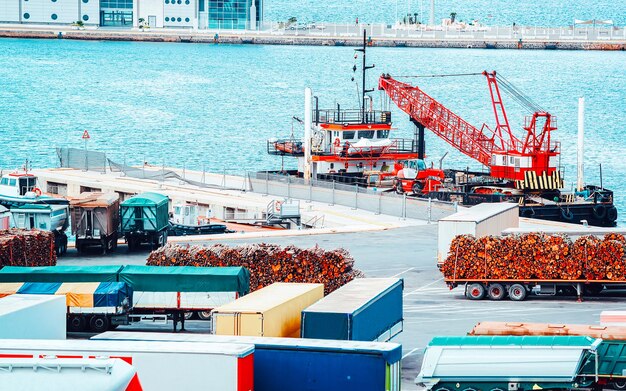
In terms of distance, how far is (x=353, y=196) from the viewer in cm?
6281

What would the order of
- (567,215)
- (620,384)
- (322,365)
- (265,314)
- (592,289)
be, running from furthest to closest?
(567,215)
(592,289)
(620,384)
(265,314)
(322,365)

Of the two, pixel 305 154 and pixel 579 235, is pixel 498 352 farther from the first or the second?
pixel 305 154

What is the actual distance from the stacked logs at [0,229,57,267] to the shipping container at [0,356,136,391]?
22263 millimetres

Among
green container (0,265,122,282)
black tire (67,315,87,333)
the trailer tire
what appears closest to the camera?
the trailer tire

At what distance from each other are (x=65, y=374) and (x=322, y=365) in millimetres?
8079

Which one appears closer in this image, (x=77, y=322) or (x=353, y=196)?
(x=77, y=322)

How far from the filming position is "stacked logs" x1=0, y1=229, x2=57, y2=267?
4081 cm

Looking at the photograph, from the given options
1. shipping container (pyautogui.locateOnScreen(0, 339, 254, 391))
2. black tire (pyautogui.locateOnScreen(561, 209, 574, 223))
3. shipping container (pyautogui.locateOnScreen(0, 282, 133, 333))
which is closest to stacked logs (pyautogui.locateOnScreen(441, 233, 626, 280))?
shipping container (pyautogui.locateOnScreen(0, 282, 133, 333))

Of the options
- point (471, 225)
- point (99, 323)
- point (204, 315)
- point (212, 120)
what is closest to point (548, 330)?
point (204, 315)

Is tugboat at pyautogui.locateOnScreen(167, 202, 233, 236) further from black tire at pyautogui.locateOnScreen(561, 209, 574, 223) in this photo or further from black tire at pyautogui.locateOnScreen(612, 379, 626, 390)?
black tire at pyautogui.locateOnScreen(612, 379, 626, 390)

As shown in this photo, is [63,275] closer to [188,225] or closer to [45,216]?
[45,216]

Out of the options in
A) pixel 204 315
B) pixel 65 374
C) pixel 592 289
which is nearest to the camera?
pixel 65 374

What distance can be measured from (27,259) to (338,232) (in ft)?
51.2

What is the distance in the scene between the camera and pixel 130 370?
17.5m
